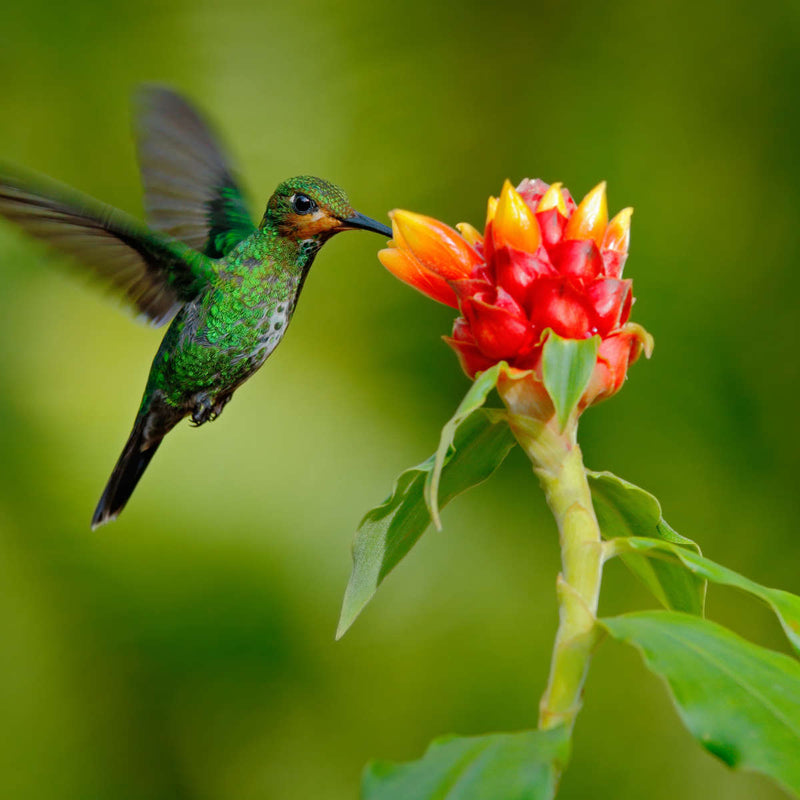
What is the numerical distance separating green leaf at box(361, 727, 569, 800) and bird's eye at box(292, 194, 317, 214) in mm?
842

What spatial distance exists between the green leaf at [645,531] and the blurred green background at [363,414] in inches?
59.2

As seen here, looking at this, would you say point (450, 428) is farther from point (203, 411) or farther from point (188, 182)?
point (188, 182)

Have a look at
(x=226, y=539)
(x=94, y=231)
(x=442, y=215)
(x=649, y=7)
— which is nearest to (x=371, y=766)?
(x=94, y=231)

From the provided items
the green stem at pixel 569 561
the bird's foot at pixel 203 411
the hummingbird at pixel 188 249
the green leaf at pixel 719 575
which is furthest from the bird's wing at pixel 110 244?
the green leaf at pixel 719 575

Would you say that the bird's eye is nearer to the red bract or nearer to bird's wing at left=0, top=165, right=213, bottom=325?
bird's wing at left=0, top=165, right=213, bottom=325

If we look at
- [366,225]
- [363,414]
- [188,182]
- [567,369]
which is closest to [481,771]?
[567,369]

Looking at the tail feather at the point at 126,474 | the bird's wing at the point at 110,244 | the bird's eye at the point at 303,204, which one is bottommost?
the tail feather at the point at 126,474

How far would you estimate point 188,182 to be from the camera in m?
1.73

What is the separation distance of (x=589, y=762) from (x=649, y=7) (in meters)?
2.11

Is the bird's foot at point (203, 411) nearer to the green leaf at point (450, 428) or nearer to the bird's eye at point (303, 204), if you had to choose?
the bird's eye at point (303, 204)

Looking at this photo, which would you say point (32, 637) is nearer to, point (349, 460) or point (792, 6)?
point (349, 460)

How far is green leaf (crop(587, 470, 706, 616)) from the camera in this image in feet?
3.31

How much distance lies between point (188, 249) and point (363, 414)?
118 cm

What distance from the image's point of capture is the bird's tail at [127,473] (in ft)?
5.30
